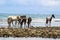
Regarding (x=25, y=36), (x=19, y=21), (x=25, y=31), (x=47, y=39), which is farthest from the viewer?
(x=19, y=21)

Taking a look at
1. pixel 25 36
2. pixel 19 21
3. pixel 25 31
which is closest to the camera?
pixel 25 36

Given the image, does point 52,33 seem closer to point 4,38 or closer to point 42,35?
point 42,35

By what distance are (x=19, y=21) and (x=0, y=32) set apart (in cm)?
727

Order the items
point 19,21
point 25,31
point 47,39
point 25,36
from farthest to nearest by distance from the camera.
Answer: point 19,21 → point 25,31 → point 25,36 → point 47,39

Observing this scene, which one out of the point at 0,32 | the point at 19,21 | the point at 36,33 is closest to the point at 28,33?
the point at 36,33

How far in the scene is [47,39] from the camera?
67.2 feet

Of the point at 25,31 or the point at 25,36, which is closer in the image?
the point at 25,36

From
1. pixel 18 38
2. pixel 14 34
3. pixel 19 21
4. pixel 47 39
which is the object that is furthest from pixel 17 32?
pixel 19 21

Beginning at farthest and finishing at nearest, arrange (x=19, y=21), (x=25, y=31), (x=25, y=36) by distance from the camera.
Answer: (x=19, y=21) < (x=25, y=31) < (x=25, y=36)

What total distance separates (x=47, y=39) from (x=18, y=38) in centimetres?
224

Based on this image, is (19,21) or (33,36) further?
(19,21)

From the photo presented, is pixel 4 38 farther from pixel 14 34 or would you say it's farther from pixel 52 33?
pixel 52 33

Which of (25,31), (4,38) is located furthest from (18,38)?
(25,31)

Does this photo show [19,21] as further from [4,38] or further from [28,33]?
[4,38]
